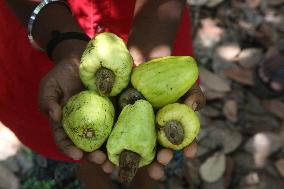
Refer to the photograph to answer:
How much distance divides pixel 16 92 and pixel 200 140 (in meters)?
1.26

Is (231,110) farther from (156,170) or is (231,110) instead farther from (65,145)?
(65,145)

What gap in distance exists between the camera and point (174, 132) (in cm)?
166

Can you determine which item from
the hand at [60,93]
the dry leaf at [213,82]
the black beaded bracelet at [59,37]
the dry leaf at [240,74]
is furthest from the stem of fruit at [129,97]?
the dry leaf at [240,74]

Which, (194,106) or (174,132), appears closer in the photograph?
(174,132)

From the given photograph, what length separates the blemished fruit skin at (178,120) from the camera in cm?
169

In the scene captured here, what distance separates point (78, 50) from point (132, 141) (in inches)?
18.4

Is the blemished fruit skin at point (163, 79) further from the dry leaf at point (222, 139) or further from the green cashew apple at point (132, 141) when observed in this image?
the dry leaf at point (222, 139)

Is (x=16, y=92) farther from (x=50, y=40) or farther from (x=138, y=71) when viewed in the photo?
(x=138, y=71)

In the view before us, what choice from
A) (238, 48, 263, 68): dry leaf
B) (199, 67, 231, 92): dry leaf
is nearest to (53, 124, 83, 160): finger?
(199, 67, 231, 92): dry leaf

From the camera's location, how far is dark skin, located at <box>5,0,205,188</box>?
5.62 ft

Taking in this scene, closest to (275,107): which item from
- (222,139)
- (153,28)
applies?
(222,139)

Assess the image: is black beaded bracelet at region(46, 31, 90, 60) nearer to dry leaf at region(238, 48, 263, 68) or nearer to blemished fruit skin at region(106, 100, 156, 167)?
blemished fruit skin at region(106, 100, 156, 167)

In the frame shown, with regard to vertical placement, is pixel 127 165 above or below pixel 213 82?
above

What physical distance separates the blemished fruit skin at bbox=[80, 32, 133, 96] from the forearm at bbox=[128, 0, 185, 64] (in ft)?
0.71
